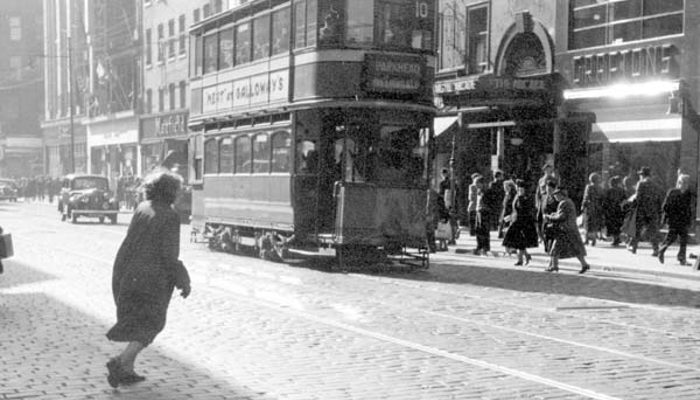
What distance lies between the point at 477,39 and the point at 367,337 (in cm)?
2338

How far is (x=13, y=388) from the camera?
757 centimetres

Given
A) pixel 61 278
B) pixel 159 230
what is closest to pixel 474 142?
pixel 61 278

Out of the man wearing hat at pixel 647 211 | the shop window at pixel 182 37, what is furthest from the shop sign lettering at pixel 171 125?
the man wearing hat at pixel 647 211

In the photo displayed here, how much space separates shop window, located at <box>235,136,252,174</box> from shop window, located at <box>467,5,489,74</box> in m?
12.5

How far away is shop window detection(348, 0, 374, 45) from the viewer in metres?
18.1

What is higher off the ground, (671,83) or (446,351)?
(671,83)

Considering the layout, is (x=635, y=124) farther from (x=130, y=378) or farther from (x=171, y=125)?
(x=171, y=125)

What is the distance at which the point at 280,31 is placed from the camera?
64.1ft

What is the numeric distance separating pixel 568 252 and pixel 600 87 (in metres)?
9.78

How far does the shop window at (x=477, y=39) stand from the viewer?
32.1 m

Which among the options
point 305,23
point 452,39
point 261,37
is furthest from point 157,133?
point 305,23

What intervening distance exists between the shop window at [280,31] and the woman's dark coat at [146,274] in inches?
467

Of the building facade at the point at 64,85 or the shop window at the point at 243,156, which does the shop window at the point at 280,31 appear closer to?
the shop window at the point at 243,156

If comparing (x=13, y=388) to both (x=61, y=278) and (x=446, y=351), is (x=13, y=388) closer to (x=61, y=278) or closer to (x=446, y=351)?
(x=446, y=351)
